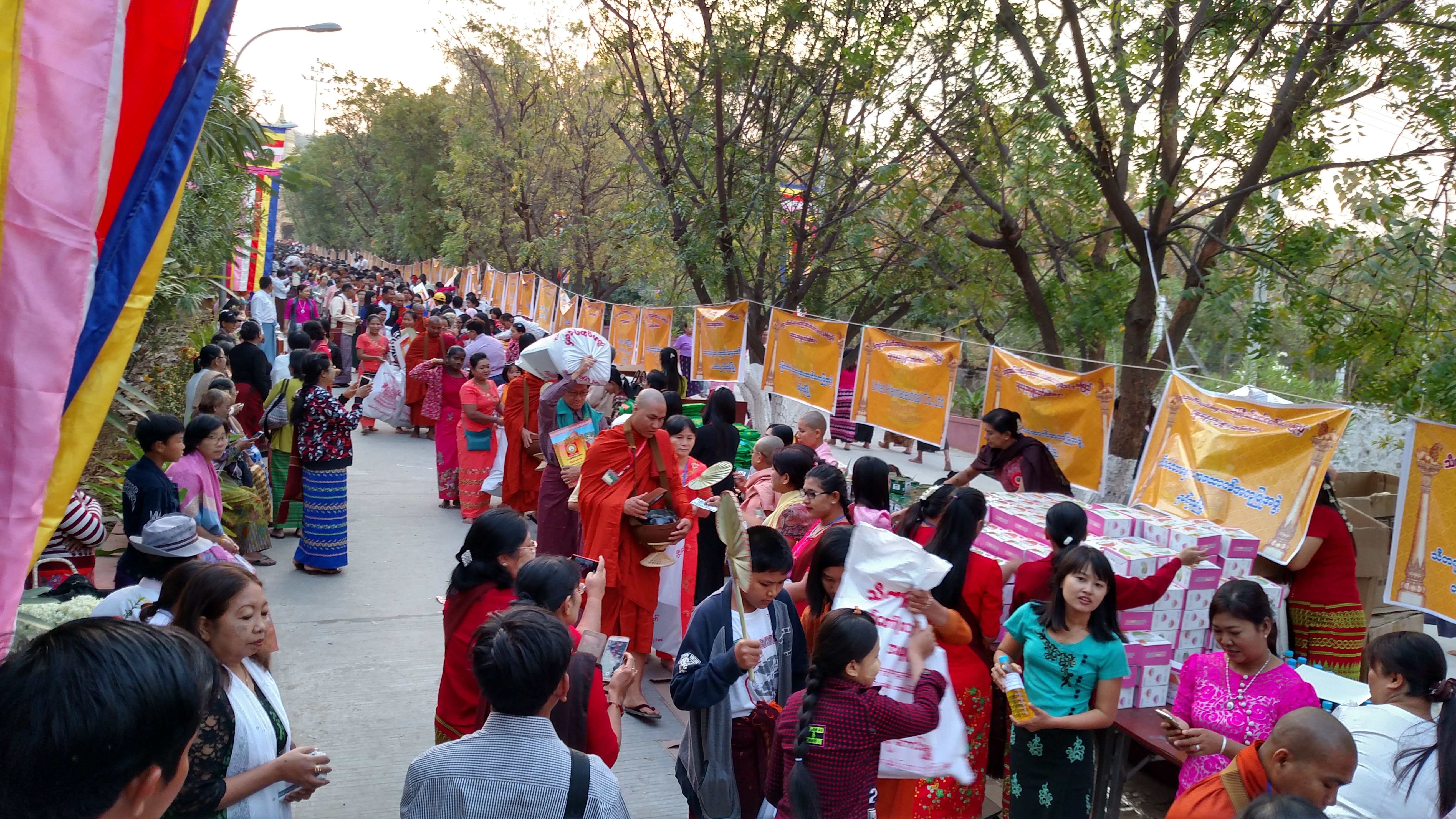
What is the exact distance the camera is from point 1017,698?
3.49 meters

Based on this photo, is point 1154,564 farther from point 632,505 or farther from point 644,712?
point 644,712

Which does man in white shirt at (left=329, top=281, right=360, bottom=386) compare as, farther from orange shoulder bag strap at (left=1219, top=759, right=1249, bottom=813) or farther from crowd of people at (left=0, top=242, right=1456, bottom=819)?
orange shoulder bag strap at (left=1219, top=759, right=1249, bottom=813)

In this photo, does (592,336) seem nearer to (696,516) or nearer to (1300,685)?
(696,516)

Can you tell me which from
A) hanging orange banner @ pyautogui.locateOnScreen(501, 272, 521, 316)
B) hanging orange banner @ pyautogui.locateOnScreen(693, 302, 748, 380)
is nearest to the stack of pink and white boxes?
hanging orange banner @ pyautogui.locateOnScreen(693, 302, 748, 380)

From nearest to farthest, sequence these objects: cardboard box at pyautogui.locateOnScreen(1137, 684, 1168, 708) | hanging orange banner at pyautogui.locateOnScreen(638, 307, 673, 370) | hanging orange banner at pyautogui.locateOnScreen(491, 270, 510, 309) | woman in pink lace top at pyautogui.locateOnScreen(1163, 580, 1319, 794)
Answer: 1. woman in pink lace top at pyautogui.locateOnScreen(1163, 580, 1319, 794)
2. cardboard box at pyautogui.locateOnScreen(1137, 684, 1168, 708)
3. hanging orange banner at pyautogui.locateOnScreen(638, 307, 673, 370)
4. hanging orange banner at pyautogui.locateOnScreen(491, 270, 510, 309)

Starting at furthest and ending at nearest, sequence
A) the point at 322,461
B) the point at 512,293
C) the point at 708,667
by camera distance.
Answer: the point at 512,293 < the point at 322,461 < the point at 708,667

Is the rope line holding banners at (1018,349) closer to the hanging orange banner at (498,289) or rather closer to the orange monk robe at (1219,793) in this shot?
the orange monk robe at (1219,793)

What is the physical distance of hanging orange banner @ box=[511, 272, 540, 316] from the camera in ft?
66.8

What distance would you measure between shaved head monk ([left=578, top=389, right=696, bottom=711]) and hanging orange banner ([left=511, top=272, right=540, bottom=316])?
1492 cm

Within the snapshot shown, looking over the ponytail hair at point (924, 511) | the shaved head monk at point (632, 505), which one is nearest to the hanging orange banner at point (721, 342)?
the shaved head monk at point (632, 505)

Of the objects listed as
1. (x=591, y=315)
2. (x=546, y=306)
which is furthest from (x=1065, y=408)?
(x=546, y=306)

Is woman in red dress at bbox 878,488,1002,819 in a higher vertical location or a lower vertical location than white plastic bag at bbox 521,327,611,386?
lower

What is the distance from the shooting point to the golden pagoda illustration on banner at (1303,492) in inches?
190

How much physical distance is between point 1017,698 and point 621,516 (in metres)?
2.59
